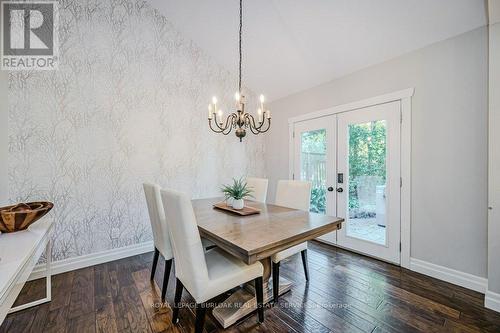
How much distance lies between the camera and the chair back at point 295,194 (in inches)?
96.1

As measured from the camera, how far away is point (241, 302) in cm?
185

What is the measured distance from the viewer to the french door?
2.68 meters

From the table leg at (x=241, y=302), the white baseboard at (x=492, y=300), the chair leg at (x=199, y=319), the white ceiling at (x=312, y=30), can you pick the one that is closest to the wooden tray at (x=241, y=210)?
the table leg at (x=241, y=302)

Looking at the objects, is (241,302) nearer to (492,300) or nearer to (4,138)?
(492,300)

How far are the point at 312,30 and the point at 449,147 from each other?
2062mm

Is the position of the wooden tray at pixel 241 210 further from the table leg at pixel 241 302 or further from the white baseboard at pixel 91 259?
the white baseboard at pixel 91 259

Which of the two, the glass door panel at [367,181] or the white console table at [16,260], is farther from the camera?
the glass door panel at [367,181]

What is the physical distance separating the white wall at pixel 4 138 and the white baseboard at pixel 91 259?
85 cm

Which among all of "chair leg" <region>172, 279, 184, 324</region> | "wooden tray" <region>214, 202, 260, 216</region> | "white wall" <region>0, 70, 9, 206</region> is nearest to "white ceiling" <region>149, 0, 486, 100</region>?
"white wall" <region>0, 70, 9, 206</region>

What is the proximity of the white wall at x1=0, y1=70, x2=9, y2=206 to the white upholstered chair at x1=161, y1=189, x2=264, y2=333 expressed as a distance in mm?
2050

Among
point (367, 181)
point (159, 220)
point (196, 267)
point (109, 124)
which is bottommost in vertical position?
point (196, 267)

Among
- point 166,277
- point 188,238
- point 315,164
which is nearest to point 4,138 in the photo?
point 166,277

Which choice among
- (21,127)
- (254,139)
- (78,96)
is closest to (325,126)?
(254,139)

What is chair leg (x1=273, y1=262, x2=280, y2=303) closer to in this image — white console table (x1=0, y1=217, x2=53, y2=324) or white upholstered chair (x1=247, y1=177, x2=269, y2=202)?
white upholstered chair (x1=247, y1=177, x2=269, y2=202)
